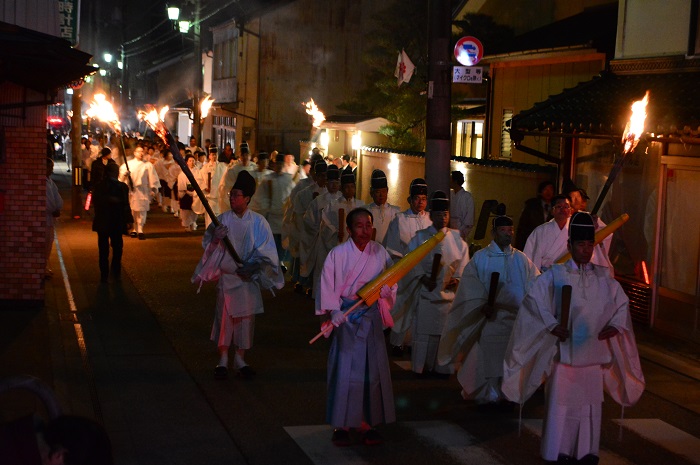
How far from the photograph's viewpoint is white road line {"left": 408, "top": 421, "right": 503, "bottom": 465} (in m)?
7.52

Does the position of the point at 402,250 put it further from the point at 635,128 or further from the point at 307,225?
the point at 307,225

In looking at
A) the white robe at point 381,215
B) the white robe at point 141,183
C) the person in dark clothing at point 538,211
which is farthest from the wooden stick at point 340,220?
the white robe at point 141,183

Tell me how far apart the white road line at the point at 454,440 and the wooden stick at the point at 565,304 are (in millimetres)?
1117

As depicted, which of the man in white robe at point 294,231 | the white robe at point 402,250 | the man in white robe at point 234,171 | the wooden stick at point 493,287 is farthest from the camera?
the man in white robe at point 234,171

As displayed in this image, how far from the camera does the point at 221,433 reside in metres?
8.02

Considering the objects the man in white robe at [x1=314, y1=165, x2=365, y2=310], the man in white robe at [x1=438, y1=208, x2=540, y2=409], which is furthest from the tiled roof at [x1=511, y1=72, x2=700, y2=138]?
the man in white robe at [x1=438, y1=208, x2=540, y2=409]

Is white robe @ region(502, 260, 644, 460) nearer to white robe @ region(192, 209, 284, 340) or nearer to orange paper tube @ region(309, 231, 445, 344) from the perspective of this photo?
orange paper tube @ region(309, 231, 445, 344)

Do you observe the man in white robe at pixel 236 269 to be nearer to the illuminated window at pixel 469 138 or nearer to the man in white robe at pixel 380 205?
the man in white robe at pixel 380 205

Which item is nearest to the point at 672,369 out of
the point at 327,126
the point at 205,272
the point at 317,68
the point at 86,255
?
the point at 205,272

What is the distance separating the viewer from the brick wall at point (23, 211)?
1274cm

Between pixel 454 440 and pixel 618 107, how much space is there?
6558 mm

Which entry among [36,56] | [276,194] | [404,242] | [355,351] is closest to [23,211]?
[36,56]

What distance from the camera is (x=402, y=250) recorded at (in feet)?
35.7

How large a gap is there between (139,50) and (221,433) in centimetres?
→ 5567
